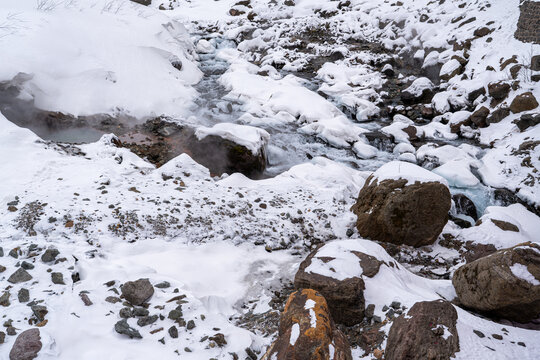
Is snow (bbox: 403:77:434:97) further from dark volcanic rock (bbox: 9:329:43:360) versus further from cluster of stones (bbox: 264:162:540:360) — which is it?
dark volcanic rock (bbox: 9:329:43:360)

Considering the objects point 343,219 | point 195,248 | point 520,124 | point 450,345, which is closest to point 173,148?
point 195,248

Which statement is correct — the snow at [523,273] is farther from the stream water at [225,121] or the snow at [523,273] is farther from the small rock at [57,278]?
the stream water at [225,121]

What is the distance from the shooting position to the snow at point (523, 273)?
2.78 m

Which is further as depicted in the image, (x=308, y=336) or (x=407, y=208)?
(x=407, y=208)

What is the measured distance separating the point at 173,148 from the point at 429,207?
17.7 ft

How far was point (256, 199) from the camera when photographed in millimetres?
5582

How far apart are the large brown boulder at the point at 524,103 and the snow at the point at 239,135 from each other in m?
7.51

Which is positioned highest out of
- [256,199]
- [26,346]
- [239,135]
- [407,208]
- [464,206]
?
[26,346]

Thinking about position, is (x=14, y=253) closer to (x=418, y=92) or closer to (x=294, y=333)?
(x=294, y=333)

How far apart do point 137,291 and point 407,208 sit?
3942mm

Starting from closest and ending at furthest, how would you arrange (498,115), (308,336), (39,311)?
1. (308,336)
2. (39,311)
3. (498,115)

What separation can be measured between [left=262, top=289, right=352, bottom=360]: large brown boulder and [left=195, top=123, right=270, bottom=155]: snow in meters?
4.86

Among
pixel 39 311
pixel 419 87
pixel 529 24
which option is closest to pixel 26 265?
pixel 39 311

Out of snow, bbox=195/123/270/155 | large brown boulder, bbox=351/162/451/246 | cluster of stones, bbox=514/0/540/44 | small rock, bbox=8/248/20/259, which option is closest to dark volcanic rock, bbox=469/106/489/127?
cluster of stones, bbox=514/0/540/44
